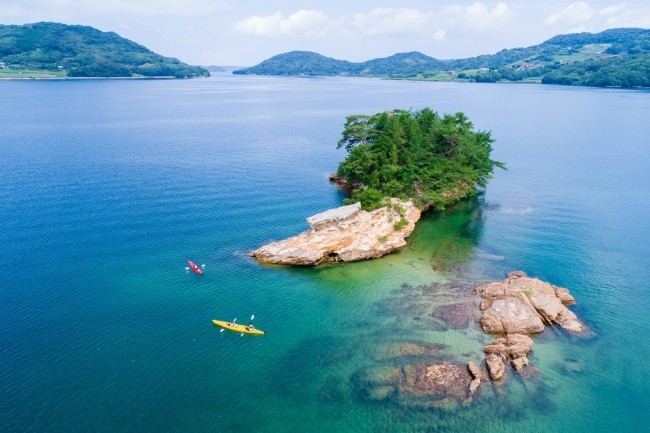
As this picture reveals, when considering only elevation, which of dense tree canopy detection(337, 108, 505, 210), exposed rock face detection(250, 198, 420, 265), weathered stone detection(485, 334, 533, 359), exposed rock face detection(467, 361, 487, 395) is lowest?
exposed rock face detection(467, 361, 487, 395)

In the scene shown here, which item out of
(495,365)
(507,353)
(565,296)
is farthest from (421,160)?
(495,365)

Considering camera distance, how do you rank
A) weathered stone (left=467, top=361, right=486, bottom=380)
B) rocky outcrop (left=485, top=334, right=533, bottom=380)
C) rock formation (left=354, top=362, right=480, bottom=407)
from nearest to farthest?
1. rock formation (left=354, top=362, right=480, bottom=407)
2. weathered stone (left=467, top=361, right=486, bottom=380)
3. rocky outcrop (left=485, top=334, right=533, bottom=380)

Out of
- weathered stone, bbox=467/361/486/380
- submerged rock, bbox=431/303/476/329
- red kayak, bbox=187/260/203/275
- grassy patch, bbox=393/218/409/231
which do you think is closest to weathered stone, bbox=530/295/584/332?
submerged rock, bbox=431/303/476/329

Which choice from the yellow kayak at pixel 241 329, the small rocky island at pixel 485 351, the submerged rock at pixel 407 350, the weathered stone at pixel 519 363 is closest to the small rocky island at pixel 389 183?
the yellow kayak at pixel 241 329

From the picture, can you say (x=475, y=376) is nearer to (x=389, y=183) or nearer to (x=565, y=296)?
(x=565, y=296)

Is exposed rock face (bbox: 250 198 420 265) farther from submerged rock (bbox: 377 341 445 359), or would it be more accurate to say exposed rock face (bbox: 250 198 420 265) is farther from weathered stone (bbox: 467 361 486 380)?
weathered stone (bbox: 467 361 486 380)

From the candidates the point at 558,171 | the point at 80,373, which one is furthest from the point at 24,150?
the point at 558,171
